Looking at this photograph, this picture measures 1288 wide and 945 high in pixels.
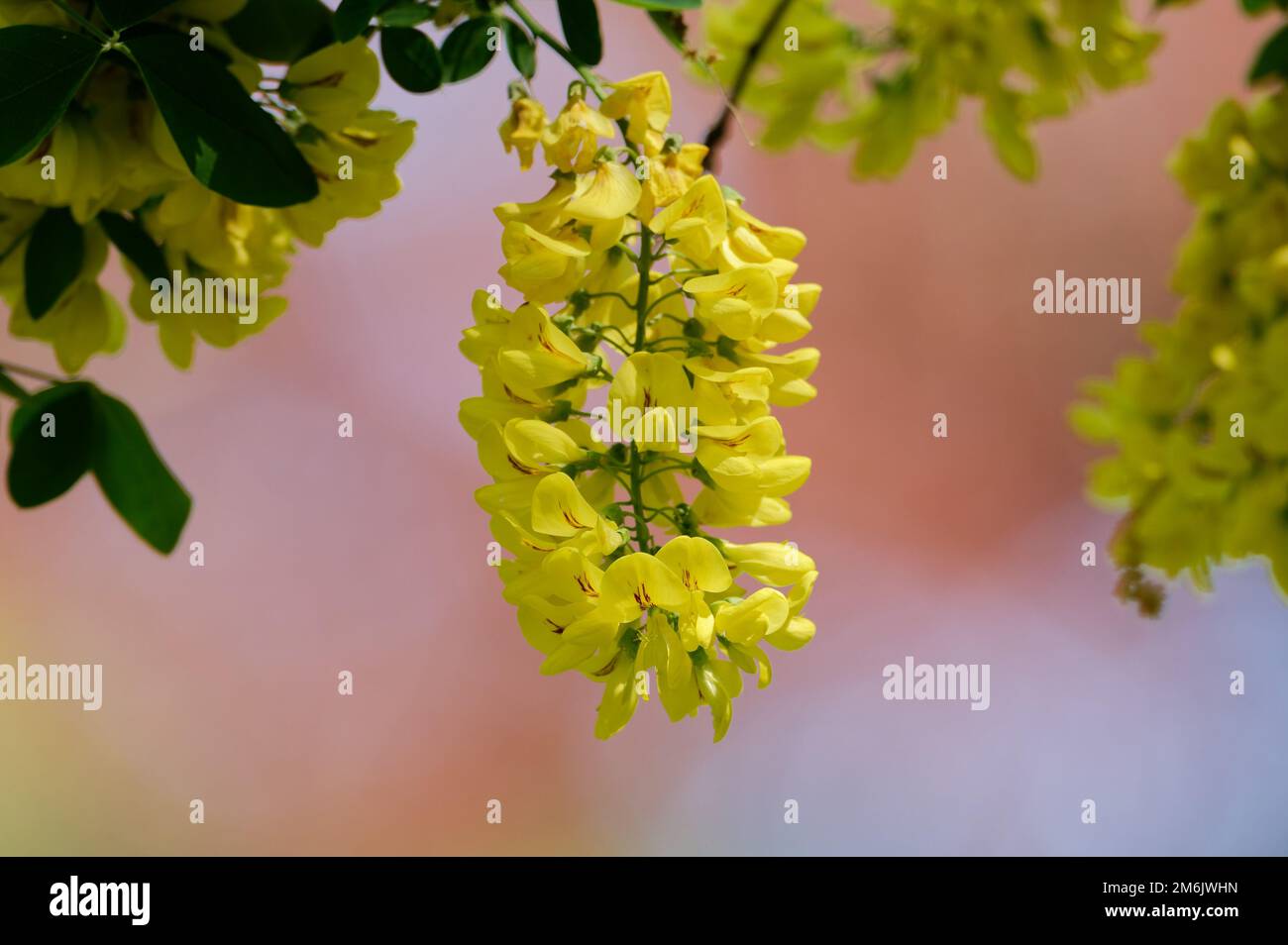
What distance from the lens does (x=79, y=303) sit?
53 centimetres

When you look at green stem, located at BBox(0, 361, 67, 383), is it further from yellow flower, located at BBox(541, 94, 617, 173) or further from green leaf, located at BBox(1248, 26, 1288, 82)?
green leaf, located at BBox(1248, 26, 1288, 82)

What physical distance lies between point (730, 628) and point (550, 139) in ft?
0.58

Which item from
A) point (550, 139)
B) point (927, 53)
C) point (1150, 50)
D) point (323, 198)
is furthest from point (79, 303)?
point (1150, 50)

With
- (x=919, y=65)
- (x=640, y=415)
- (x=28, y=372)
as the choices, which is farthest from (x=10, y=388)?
(x=919, y=65)

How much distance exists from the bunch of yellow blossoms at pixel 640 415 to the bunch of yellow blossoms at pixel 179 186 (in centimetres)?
9

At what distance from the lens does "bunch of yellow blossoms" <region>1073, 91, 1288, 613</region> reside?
1.94ft

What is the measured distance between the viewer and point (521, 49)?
1.45 feet

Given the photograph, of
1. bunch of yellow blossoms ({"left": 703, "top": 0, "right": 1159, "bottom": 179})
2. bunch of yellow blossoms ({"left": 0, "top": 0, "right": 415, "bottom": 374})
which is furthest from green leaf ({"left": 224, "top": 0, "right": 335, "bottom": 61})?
bunch of yellow blossoms ({"left": 703, "top": 0, "right": 1159, "bottom": 179})

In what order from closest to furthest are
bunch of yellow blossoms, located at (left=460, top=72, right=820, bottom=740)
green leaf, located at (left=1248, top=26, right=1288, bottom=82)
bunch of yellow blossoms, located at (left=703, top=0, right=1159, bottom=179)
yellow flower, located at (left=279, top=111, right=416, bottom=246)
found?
bunch of yellow blossoms, located at (left=460, top=72, right=820, bottom=740) → yellow flower, located at (left=279, top=111, right=416, bottom=246) → green leaf, located at (left=1248, top=26, right=1288, bottom=82) → bunch of yellow blossoms, located at (left=703, top=0, right=1159, bottom=179)

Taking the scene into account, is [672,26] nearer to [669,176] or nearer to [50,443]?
[669,176]

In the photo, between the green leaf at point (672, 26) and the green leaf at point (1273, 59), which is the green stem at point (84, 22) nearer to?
the green leaf at point (672, 26)

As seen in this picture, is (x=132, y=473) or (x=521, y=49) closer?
(x=521, y=49)

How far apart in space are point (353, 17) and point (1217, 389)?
0.49m

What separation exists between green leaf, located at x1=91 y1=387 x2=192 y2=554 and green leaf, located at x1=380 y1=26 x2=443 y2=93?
0.23 meters
